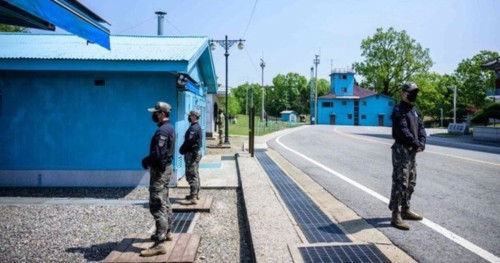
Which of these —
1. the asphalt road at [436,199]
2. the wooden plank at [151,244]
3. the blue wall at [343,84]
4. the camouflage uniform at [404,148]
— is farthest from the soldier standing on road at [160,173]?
the blue wall at [343,84]

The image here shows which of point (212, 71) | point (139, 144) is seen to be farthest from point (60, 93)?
point (212, 71)

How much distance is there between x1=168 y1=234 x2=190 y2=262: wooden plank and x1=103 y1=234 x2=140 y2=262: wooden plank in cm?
67

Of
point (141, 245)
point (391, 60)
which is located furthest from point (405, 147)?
point (391, 60)

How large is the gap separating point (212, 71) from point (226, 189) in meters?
6.12

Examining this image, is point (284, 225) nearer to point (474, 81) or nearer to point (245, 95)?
point (474, 81)

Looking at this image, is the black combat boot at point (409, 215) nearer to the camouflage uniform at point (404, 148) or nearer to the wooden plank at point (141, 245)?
the camouflage uniform at point (404, 148)

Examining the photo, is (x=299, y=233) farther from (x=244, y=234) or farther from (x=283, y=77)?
(x=283, y=77)

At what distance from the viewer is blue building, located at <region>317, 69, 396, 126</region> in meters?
63.0

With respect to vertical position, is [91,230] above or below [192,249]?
below

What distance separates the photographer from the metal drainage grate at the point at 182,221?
569 cm

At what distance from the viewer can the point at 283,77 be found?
369 ft

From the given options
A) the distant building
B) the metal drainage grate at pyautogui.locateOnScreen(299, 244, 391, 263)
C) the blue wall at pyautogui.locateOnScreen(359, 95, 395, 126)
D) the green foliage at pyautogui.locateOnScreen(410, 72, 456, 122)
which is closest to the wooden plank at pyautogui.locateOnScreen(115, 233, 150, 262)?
the metal drainage grate at pyautogui.locateOnScreen(299, 244, 391, 263)

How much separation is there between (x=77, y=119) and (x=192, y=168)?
3.90 m

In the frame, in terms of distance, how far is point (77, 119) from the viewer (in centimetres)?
877
